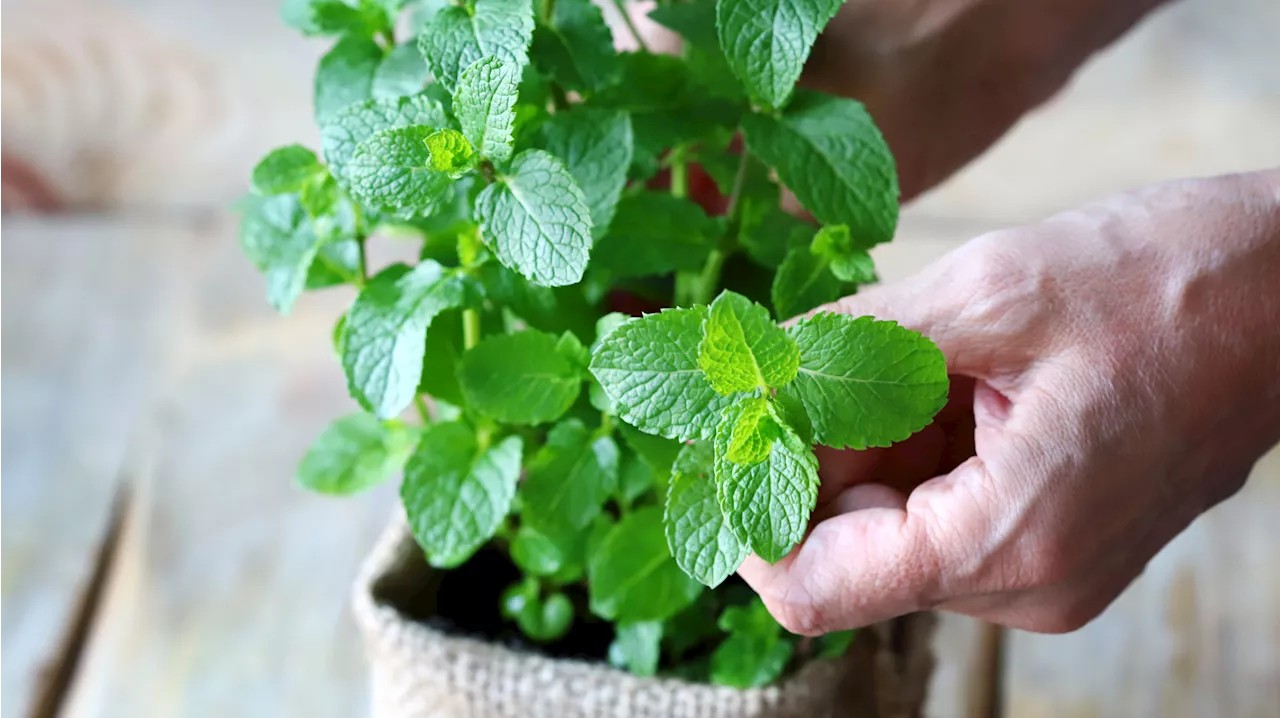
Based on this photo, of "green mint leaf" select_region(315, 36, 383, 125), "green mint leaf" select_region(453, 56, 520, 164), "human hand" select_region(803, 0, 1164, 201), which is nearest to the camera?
"green mint leaf" select_region(453, 56, 520, 164)

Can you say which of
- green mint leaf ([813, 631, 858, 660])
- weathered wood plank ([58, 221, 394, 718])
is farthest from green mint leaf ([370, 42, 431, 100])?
weathered wood plank ([58, 221, 394, 718])

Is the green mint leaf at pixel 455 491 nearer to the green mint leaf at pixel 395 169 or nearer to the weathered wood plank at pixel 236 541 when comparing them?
the green mint leaf at pixel 395 169

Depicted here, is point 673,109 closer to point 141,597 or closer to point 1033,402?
point 1033,402

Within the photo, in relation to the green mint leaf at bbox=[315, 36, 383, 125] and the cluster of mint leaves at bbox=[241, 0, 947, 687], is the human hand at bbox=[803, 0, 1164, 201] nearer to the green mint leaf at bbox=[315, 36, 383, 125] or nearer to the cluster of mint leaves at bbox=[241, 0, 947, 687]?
the cluster of mint leaves at bbox=[241, 0, 947, 687]

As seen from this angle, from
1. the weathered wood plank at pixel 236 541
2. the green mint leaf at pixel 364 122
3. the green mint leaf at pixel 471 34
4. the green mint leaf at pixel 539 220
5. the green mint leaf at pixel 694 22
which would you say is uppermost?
the green mint leaf at pixel 471 34

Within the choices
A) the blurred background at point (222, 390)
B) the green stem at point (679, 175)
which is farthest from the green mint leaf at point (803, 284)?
the blurred background at point (222, 390)

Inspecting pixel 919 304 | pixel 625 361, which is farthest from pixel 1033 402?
pixel 625 361
